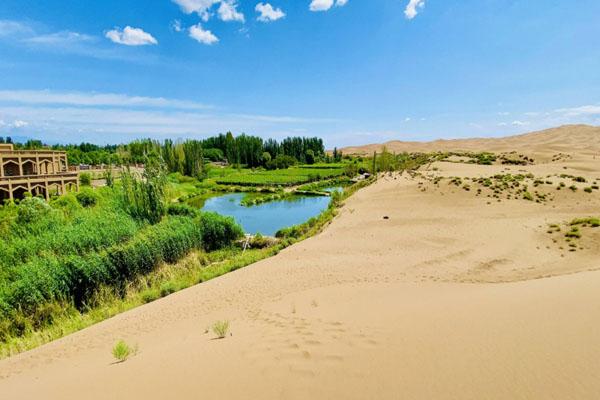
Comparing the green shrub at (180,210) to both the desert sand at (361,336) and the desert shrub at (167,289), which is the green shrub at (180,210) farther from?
the desert shrub at (167,289)

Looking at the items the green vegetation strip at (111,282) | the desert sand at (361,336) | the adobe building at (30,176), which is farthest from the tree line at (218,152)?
the desert sand at (361,336)

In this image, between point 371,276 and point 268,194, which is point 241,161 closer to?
point 268,194

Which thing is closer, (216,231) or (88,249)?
(88,249)

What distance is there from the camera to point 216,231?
22.1 m

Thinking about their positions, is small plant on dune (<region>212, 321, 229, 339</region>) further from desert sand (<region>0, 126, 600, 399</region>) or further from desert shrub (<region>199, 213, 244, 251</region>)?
desert shrub (<region>199, 213, 244, 251</region>)

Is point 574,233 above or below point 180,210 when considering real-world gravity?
below

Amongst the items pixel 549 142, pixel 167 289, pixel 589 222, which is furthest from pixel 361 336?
pixel 549 142

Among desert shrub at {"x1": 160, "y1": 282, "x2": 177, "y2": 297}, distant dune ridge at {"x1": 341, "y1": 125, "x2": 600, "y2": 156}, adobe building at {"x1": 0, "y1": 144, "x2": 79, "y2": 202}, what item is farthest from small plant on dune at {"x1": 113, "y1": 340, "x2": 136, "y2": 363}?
distant dune ridge at {"x1": 341, "y1": 125, "x2": 600, "y2": 156}

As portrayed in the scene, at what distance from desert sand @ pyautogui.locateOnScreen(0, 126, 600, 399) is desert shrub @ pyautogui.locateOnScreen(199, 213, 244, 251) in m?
6.71

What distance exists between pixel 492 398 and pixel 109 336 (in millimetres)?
9087

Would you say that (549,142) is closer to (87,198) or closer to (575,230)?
(575,230)

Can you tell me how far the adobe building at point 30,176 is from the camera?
34.0 meters

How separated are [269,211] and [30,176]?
25.9 metres

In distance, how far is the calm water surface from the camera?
30.1 meters
